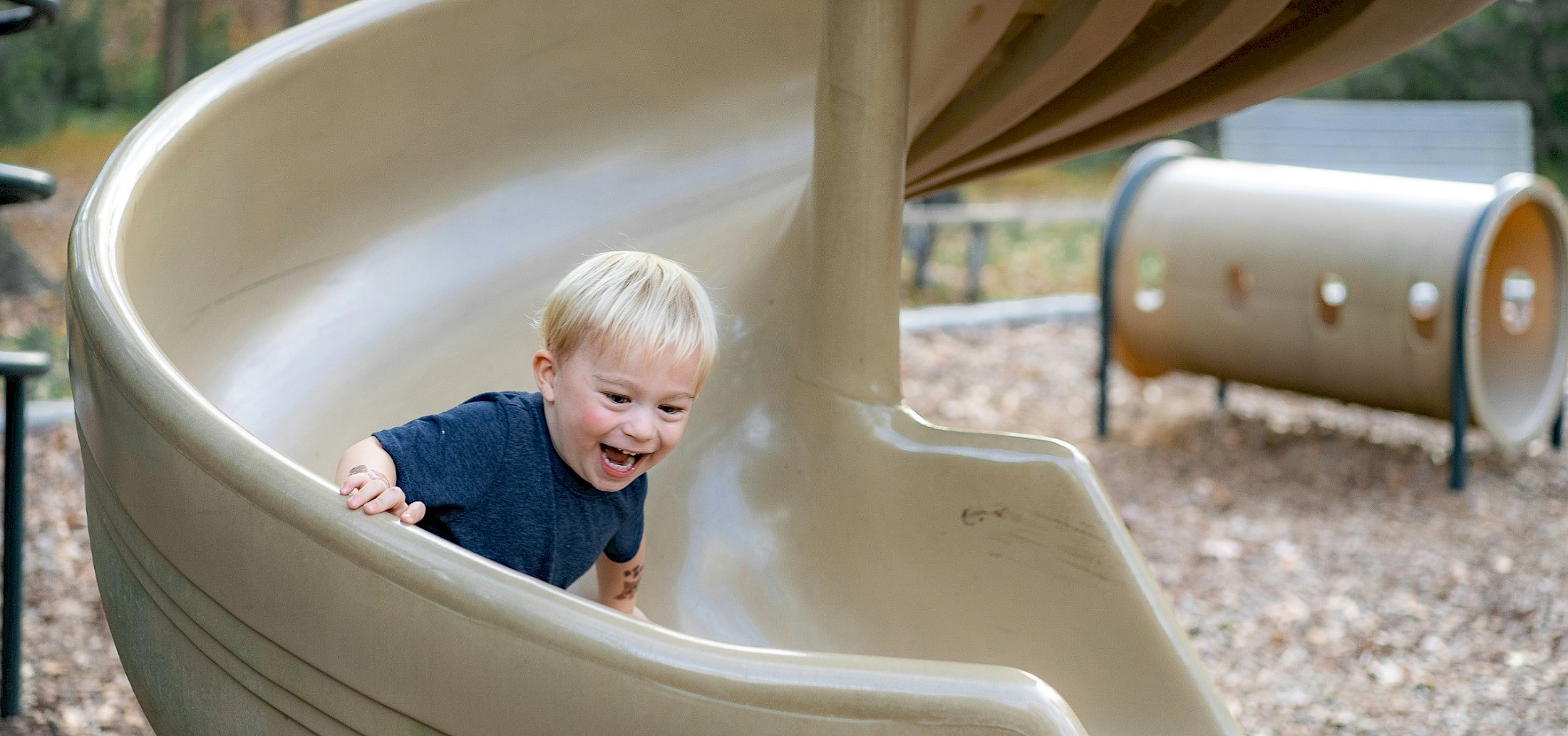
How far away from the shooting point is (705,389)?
251 cm

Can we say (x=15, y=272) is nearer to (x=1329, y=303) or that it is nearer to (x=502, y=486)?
(x=502, y=486)

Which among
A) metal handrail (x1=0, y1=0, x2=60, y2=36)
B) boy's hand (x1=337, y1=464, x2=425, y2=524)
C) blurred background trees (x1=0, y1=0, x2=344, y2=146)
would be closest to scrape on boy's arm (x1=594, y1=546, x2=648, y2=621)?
boy's hand (x1=337, y1=464, x2=425, y2=524)

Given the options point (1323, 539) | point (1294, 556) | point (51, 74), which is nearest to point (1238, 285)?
point (1323, 539)

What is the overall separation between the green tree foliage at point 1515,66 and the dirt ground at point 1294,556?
6.35 m

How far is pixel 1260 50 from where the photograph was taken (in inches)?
94.1

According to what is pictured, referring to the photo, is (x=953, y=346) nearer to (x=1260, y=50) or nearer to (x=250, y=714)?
(x=1260, y=50)

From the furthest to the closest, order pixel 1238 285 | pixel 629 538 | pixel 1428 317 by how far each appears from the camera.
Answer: pixel 1238 285
pixel 1428 317
pixel 629 538

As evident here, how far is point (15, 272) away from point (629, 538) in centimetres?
424

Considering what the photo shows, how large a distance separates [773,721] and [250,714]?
1.90ft

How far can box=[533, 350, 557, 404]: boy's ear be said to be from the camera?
1.68 meters

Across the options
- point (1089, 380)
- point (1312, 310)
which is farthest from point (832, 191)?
point (1089, 380)

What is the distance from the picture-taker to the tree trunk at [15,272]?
5199 mm

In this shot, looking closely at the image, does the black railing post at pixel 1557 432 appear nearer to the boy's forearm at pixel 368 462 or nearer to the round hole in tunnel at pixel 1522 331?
the round hole in tunnel at pixel 1522 331

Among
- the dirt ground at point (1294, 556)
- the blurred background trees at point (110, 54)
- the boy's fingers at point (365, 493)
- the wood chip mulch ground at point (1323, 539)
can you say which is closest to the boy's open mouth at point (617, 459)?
the boy's fingers at point (365, 493)
